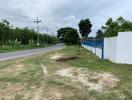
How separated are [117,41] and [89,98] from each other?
9.73 m

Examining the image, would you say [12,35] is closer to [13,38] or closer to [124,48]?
→ [13,38]

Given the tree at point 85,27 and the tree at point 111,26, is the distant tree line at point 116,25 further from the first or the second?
the tree at point 85,27

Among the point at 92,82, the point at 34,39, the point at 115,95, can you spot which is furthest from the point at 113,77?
the point at 34,39

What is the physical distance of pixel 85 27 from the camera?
286ft

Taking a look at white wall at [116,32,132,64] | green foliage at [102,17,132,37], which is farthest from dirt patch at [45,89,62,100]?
green foliage at [102,17,132,37]

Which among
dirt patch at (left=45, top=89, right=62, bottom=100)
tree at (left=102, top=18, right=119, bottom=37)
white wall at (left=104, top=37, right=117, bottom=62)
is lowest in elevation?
dirt patch at (left=45, top=89, right=62, bottom=100)

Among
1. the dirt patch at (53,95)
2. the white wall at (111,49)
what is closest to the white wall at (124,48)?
the white wall at (111,49)

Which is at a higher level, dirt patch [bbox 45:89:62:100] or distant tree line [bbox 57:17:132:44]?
distant tree line [bbox 57:17:132:44]

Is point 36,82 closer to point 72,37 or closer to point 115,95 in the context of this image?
point 115,95

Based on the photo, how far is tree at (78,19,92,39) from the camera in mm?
87438

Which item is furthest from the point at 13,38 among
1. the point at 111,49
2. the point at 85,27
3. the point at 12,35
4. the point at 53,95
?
the point at 53,95

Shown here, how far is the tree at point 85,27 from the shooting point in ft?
287

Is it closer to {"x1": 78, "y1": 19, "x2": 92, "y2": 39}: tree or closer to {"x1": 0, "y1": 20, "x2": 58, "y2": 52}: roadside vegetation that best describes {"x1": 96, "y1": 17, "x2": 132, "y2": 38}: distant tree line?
{"x1": 0, "y1": 20, "x2": 58, "y2": 52}: roadside vegetation

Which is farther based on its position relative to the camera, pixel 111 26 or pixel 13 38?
pixel 13 38
